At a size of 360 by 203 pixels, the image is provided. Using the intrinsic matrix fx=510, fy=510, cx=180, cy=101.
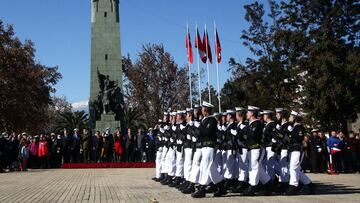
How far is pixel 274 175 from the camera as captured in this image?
11906 millimetres

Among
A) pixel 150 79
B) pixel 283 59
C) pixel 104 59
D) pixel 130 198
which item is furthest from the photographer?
pixel 150 79

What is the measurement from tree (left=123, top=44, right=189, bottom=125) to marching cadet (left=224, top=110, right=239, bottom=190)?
1508 inches

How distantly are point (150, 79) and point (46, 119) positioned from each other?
1100 cm

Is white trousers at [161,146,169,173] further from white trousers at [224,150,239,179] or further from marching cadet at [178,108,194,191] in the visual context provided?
white trousers at [224,150,239,179]

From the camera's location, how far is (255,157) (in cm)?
1109

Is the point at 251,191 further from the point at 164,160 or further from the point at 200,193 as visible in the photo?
the point at 164,160

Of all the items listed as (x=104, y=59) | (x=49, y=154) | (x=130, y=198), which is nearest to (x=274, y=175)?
(x=130, y=198)

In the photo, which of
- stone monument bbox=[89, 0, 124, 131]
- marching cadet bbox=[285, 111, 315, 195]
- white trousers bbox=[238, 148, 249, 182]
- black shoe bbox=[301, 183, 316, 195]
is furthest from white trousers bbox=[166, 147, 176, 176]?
stone monument bbox=[89, 0, 124, 131]

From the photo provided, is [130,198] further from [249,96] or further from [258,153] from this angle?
[249,96]

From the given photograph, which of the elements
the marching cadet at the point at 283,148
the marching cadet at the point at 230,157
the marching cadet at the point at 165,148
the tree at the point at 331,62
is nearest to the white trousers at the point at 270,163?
the marching cadet at the point at 283,148

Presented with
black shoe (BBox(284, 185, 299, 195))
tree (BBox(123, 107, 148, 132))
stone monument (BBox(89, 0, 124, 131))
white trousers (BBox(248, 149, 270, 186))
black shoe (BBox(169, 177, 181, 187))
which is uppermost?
stone monument (BBox(89, 0, 124, 131))

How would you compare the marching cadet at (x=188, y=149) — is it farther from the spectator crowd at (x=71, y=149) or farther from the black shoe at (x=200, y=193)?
the spectator crowd at (x=71, y=149)

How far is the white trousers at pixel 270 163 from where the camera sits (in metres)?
11.7

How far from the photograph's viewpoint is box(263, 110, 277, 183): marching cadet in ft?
37.6
